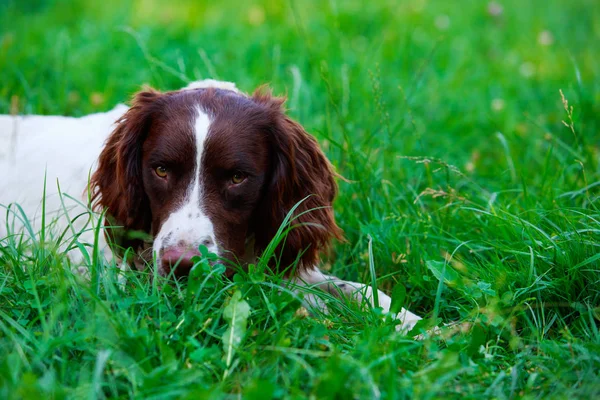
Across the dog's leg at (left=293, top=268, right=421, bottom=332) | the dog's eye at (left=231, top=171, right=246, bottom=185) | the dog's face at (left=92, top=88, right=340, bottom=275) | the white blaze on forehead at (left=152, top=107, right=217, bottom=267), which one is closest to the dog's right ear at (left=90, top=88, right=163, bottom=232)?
the dog's face at (left=92, top=88, right=340, bottom=275)

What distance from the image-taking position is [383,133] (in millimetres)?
3865

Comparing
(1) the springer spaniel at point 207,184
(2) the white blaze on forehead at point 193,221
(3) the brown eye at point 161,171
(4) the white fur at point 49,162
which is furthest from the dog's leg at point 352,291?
(4) the white fur at point 49,162

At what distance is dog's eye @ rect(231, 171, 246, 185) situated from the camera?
2.86 metres

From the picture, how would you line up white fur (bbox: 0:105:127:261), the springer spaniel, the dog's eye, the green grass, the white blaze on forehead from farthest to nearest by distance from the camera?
white fur (bbox: 0:105:127:261) → the dog's eye → the springer spaniel → the white blaze on forehead → the green grass

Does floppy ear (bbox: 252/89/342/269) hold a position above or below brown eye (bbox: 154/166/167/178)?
below

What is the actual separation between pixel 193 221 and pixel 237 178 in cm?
30

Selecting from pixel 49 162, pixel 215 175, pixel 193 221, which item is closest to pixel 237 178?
pixel 215 175

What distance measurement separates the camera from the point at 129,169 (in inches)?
118

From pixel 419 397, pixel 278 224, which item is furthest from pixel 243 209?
pixel 419 397

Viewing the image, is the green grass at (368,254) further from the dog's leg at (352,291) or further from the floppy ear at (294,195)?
the floppy ear at (294,195)

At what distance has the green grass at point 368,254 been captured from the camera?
2.11m

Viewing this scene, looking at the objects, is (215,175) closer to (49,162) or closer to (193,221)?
(193,221)

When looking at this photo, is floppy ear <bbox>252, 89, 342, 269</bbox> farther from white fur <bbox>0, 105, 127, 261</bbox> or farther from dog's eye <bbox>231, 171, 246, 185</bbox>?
white fur <bbox>0, 105, 127, 261</bbox>

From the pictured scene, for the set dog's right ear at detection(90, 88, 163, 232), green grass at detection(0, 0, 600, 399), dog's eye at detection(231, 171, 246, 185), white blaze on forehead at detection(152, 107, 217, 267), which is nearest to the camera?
green grass at detection(0, 0, 600, 399)
